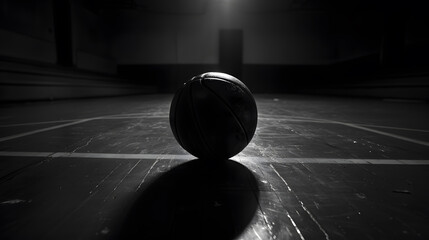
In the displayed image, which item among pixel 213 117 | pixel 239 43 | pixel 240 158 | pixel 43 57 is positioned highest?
pixel 239 43

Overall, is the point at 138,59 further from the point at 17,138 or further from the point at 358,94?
the point at 17,138

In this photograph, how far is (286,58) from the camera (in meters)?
16.5

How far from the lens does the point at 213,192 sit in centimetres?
126

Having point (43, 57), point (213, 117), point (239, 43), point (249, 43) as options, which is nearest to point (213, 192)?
point (213, 117)

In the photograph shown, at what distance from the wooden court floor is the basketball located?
0.15m

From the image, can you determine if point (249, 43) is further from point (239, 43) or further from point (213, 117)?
point (213, 117)

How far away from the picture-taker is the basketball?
156 centimetres

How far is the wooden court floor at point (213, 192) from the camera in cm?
96

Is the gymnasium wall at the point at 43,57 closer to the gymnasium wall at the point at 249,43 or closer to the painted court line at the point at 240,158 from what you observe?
the gymnasium wall at the point at 249,43

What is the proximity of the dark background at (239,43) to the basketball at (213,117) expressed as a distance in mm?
9763

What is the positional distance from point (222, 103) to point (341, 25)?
1687cm

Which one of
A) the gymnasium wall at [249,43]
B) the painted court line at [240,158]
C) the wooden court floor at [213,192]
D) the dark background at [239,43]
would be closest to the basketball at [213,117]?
the wooden court floor at [213,192]

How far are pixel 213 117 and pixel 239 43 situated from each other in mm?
15412

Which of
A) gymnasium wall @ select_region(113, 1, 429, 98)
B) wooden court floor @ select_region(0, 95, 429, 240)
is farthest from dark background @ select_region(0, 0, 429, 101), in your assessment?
wooden court floor @ select_region(0, 95, 429, 240)
